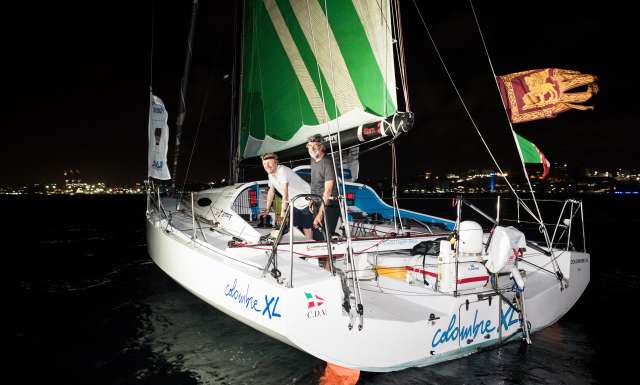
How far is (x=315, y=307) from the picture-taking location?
308 centimetres

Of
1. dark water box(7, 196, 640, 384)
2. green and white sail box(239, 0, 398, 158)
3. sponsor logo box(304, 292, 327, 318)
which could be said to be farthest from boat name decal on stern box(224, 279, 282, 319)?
green and white sail box(239, 0, 398, 158)

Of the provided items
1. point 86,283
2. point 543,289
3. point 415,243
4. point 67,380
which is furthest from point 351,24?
point 86,283

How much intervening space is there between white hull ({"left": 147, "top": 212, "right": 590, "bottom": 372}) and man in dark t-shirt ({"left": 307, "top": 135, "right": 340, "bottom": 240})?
68 cm

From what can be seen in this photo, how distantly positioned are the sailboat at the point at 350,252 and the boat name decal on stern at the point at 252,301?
0.6 inches

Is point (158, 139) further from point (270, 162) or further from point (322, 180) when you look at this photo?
point (322, 180)

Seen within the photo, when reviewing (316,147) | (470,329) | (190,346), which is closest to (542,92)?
(316,147)

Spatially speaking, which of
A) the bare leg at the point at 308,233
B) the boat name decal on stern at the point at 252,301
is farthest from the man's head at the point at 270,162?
the boat name decal on stern at the point at 252,301

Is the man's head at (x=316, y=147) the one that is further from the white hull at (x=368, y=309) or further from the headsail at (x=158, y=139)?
the headsail at (x=158, y=139)

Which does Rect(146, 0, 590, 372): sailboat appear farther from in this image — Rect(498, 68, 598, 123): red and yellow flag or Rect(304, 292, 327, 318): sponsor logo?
Rect(498, 68, 598, 123): red and yellow flag

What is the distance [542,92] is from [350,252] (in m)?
3.37

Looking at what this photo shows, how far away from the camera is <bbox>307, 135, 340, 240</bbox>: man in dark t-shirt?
171 inches

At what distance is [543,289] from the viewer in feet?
15.1

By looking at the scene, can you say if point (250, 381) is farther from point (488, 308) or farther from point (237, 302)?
point (488, 308)

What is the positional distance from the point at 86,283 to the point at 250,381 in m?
7.21
